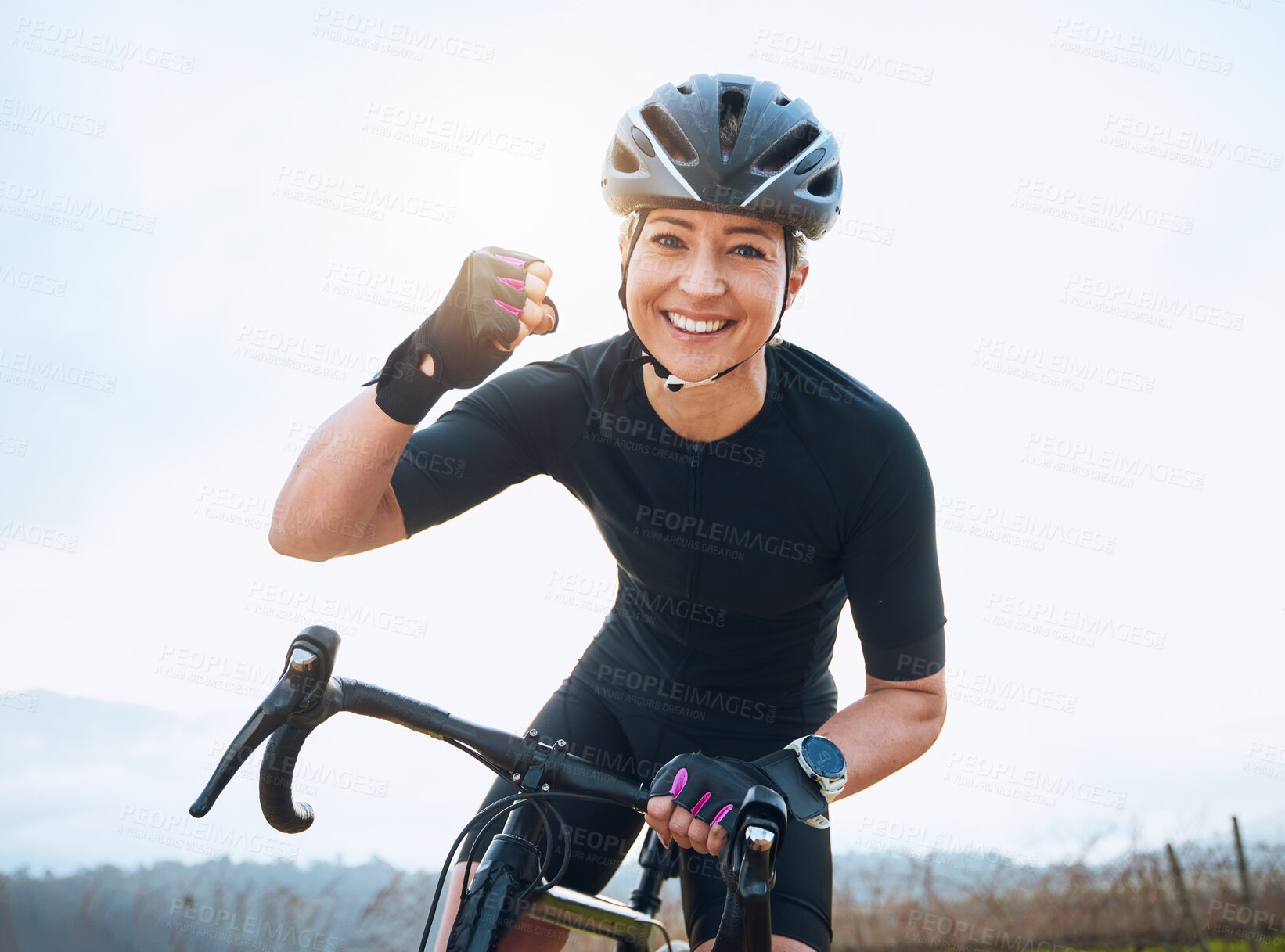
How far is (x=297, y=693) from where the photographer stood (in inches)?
61.4

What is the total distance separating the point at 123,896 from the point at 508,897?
547 centimetres

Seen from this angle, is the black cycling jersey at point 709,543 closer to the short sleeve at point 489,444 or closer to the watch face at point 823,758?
the short sleeve at point 489,444

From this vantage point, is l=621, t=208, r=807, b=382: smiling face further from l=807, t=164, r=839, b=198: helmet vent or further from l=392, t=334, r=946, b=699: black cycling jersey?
l=807, t=164, r=839, b=198: helmet vent

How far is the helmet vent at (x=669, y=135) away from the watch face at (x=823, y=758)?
161 centimetres

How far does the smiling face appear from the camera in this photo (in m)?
2.22

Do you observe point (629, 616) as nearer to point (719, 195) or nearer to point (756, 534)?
point (756, 534)

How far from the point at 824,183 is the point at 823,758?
1.81m

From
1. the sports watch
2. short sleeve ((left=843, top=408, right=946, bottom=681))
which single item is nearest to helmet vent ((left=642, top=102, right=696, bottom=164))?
short sleeve ((left=843, top=408, right=946, bottom=681))

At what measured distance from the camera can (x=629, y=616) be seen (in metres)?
2.66

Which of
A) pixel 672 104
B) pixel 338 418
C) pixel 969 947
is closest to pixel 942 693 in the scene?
pixel 338 418

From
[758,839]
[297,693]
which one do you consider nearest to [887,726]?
[758,839]

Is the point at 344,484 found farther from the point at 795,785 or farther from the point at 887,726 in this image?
the point at 887,726

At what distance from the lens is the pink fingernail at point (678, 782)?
5.16 ft

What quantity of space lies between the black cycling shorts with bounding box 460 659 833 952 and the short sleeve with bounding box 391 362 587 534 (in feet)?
2.44
